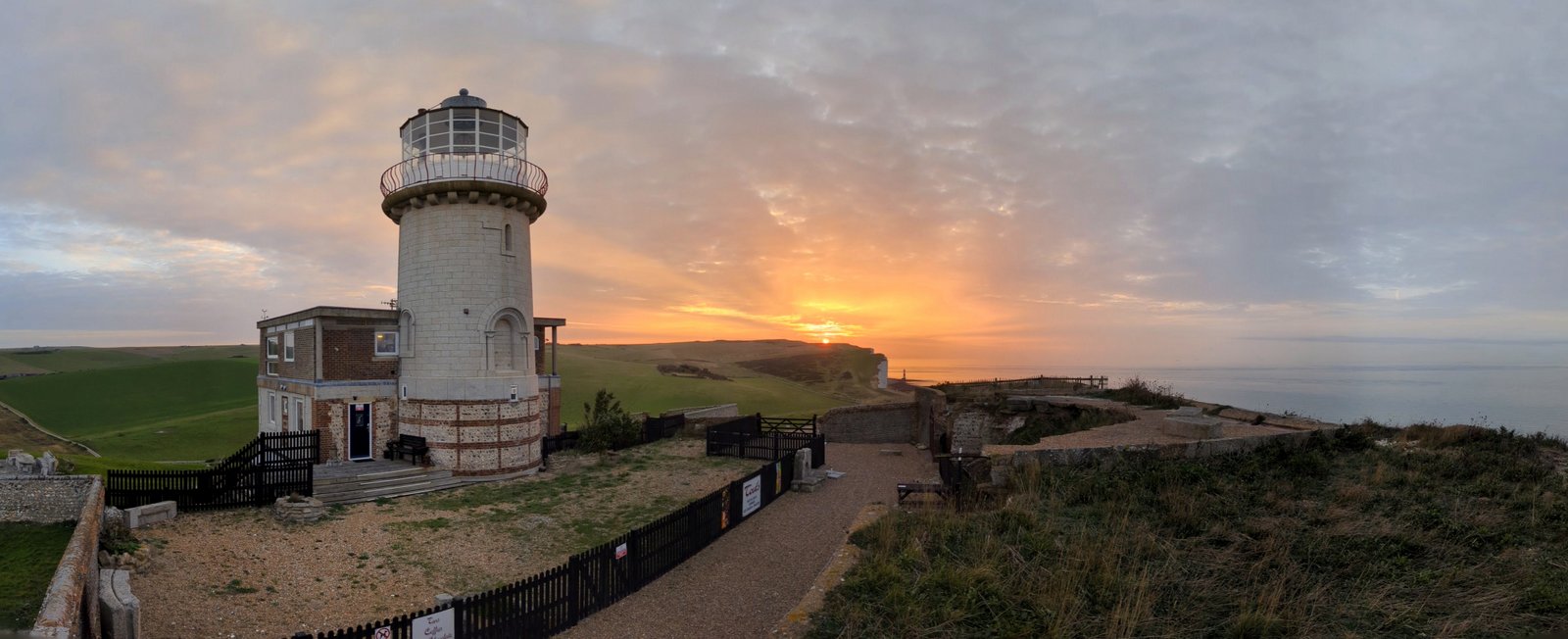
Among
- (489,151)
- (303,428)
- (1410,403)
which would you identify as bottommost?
(1410,403)

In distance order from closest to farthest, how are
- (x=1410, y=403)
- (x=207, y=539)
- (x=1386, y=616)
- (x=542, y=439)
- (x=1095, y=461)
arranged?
(x=1386, y=616)
(x=207, y=539)
(x=1095, y=461)
(x=542, y=439)
(x=1410, y=403)

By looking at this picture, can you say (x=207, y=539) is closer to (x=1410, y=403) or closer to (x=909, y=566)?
(x=909, y=566)

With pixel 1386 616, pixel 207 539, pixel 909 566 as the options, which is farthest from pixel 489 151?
pixel 1386 616

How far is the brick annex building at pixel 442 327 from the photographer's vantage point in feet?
66.8

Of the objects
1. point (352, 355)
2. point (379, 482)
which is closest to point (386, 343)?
point (352, 355)

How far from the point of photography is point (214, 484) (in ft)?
49.7

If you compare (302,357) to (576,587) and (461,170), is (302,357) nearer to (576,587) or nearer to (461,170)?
(461,170)

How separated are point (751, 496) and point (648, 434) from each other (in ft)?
45.0

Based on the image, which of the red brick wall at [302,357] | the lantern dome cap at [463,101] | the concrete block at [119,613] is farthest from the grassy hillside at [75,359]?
the concrete block at [119,613]

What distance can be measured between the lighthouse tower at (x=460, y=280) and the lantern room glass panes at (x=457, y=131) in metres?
0.03

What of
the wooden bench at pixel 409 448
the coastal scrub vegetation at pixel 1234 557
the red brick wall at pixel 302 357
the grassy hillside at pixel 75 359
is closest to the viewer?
the coastal scrub vegetation at pixel 1234 557

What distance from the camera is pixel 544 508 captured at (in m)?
17.2

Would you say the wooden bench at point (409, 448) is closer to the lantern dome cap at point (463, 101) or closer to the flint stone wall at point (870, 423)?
the lantern dome cap at point (463, 101)

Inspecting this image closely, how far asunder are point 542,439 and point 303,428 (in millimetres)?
7670
